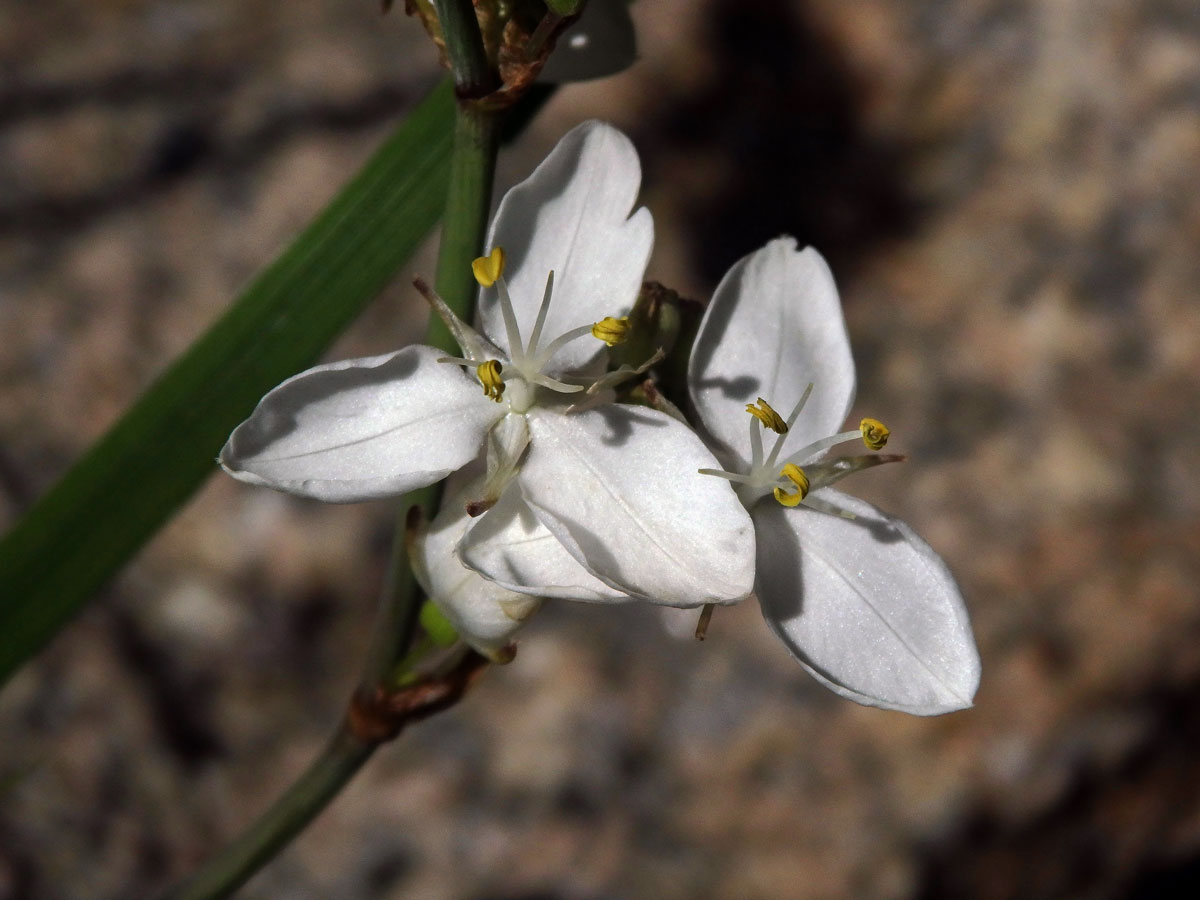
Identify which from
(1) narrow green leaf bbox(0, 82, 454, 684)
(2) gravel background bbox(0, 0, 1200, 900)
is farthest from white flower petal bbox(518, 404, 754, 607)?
(2) gravel background bbox(0, 0, 1200, 900)

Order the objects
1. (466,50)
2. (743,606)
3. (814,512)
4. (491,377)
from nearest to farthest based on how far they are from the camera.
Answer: (466,50)
(491,377)
(814,512)
(743,606)

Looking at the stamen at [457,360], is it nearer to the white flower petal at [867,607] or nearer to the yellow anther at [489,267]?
the yellow anther at [489,267]

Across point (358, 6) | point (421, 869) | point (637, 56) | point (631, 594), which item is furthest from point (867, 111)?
point (631, 594)

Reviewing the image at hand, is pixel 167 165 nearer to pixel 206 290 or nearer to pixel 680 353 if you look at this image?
pixel 206 290

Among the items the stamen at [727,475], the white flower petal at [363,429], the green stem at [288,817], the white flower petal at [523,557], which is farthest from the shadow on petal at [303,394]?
Answer: the green stem at [288,817]

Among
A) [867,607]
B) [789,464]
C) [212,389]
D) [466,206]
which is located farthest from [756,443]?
[212,389]

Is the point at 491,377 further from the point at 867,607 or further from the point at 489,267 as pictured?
the point at 867,607
